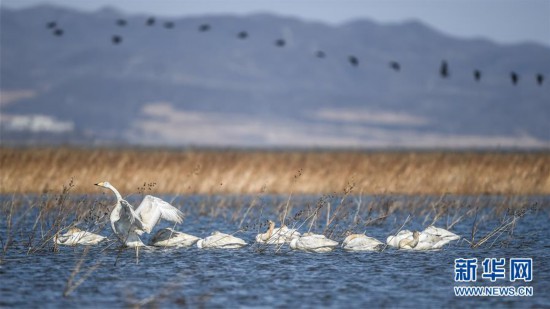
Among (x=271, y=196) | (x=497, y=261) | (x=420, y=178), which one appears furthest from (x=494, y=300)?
(x=271, y=196)

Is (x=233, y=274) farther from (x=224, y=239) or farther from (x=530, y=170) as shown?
(x=530, y=170)

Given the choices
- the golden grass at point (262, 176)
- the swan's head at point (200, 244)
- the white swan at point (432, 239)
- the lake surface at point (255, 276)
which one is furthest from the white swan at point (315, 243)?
the golden grass at point (262, 176)

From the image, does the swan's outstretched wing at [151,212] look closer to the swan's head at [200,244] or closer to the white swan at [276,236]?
the swan's head at [200,244]

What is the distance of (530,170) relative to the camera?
32.1m

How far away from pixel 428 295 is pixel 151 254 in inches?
233

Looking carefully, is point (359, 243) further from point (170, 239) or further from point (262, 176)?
point (262, 176)

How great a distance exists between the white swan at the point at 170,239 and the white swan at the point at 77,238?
107 cm

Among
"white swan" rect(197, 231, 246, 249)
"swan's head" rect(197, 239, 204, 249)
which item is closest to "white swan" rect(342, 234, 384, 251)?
"white swan" rect(197, 231, 246, 249)

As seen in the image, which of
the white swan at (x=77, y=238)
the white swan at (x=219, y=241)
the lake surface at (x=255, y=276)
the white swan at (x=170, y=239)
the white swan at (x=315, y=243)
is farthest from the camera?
the white swan at (x=170, y=239)

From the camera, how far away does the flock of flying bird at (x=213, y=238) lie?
17766 mm

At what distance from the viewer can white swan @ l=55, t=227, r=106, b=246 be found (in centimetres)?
1855

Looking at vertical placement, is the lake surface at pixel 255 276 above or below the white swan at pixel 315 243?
below

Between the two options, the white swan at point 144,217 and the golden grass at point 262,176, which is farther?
the golden grass at point 262,176

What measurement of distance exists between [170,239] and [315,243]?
285cm
